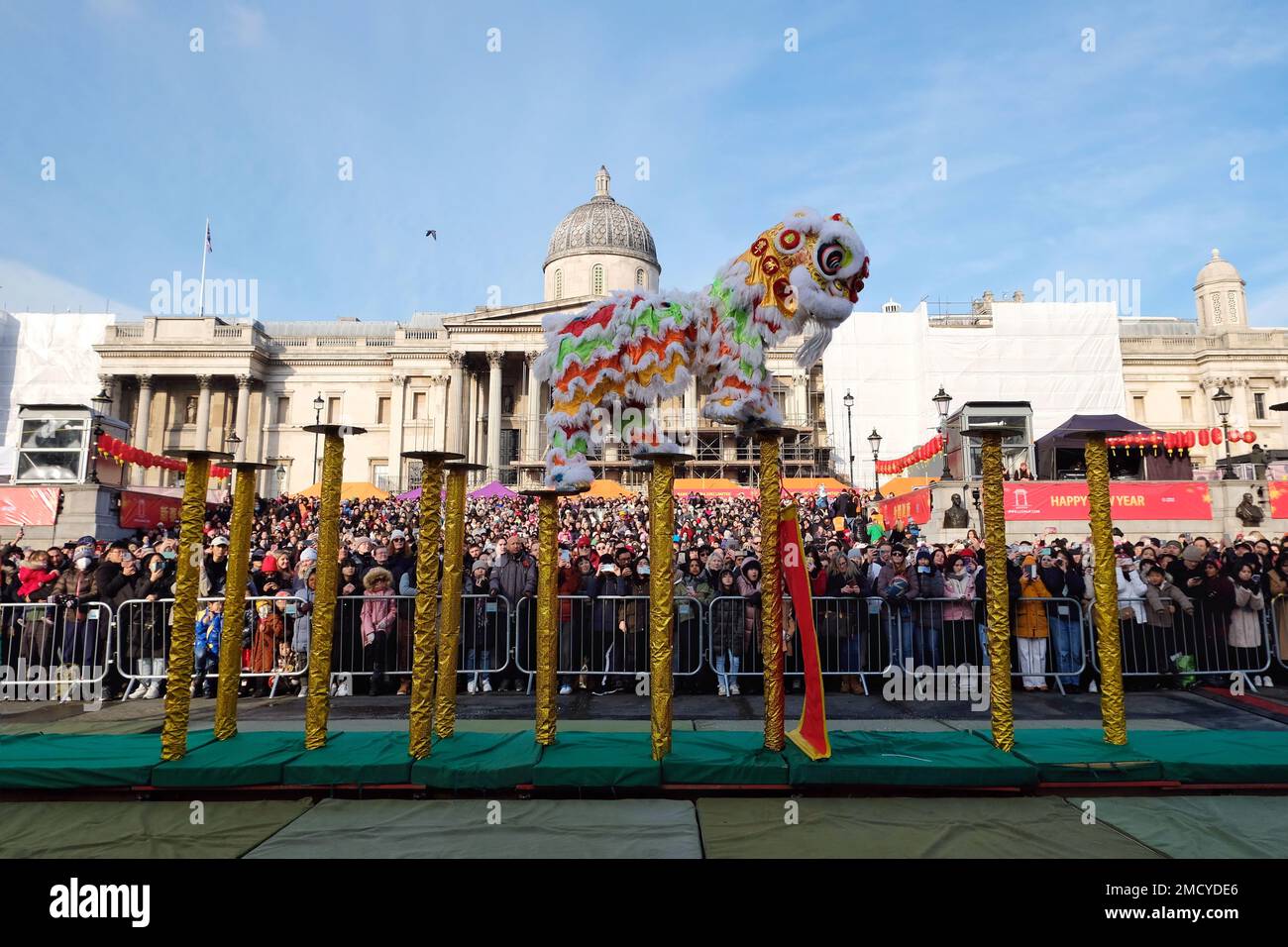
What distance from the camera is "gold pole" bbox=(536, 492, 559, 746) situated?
495 centimetres

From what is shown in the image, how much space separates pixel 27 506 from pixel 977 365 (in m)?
43.1

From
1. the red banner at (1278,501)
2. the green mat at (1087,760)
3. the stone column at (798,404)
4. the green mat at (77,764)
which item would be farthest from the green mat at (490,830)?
the stone column at (798,404)

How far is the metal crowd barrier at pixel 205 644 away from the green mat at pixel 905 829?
5958mm

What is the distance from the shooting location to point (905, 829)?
3768 millimetres

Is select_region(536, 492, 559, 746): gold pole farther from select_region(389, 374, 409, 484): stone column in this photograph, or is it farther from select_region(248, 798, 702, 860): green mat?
select_region(389, 374, 409, 484): stone column

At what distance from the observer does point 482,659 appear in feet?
27.2

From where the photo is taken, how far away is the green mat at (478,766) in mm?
4309
